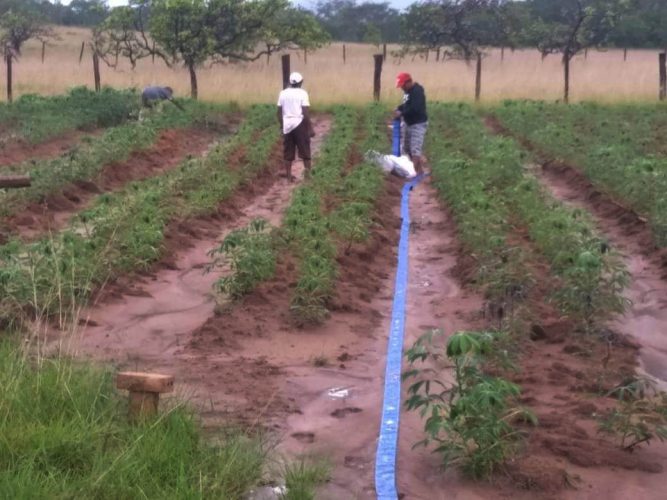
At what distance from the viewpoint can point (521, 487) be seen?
13.8 ft

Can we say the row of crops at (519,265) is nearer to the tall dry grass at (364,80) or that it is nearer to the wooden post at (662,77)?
the wooden post at (662,77)

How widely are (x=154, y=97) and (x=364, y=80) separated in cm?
684

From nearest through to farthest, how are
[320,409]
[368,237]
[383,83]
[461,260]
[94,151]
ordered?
1. [320,409]
2. [461,260]
3. [368,237]
4. [94,151]
5. [383,83]

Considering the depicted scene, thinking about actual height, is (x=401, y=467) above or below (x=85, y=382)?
below

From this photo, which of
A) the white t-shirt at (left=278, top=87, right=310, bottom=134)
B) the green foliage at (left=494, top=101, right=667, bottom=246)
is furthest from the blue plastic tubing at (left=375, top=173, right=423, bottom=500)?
the white t-shirt at (left=278, top=87, right=310, bottom=134)

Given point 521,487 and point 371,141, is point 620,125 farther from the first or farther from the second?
point 521,487

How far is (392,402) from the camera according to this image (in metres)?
5.15

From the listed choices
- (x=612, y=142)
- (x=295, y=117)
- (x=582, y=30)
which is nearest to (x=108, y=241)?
(x=295, y=117)

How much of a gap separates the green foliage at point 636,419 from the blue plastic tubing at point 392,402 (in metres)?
0.96

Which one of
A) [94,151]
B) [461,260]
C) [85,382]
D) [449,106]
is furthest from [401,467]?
[449,106]

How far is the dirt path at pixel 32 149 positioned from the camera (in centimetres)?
1463

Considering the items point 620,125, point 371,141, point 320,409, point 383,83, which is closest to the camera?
point 320,409

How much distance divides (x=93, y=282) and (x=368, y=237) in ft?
9.04

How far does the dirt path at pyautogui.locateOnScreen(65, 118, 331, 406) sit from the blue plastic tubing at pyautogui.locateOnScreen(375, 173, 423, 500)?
753mm
